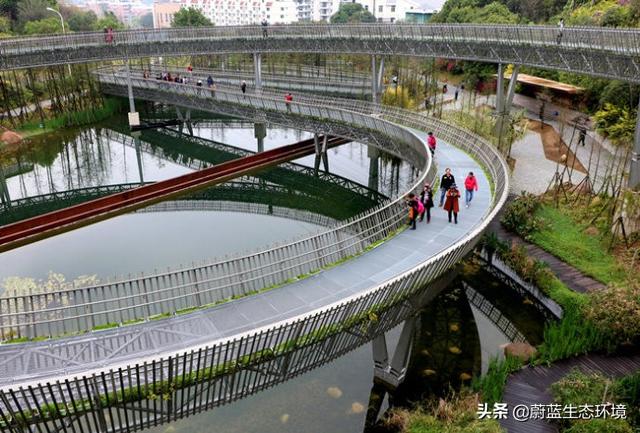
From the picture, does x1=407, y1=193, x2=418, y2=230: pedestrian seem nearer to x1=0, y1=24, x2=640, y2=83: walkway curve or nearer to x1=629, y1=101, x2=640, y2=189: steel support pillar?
x1=629, y1=101, x2=640, y2=189: steel support pillar

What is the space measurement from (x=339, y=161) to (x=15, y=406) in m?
32.6

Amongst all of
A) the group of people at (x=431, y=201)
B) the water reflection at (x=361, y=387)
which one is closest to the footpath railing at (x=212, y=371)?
the water reflection at (x=361, y=387)

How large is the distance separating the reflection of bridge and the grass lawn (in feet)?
16.3

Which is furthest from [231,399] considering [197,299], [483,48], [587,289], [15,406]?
[483,48]

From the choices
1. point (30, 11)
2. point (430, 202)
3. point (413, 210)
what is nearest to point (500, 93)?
point (430, 202)

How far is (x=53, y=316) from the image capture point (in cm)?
1464

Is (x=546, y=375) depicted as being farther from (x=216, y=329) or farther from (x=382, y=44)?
(x=382, y=44)

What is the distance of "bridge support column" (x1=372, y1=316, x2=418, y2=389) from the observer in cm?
1723

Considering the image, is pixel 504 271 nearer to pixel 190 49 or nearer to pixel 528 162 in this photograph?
pixel 528 162

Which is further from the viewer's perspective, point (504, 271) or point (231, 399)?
point (504, 271)

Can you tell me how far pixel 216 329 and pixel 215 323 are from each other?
261 millimetres

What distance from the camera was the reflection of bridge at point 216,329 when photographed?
11.4 metres

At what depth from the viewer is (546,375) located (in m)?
16.4

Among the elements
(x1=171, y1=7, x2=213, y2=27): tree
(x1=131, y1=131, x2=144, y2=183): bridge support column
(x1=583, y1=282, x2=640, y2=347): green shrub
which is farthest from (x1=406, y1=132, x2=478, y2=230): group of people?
(x1=171, y1=7, x2=213, y2=27): tree
